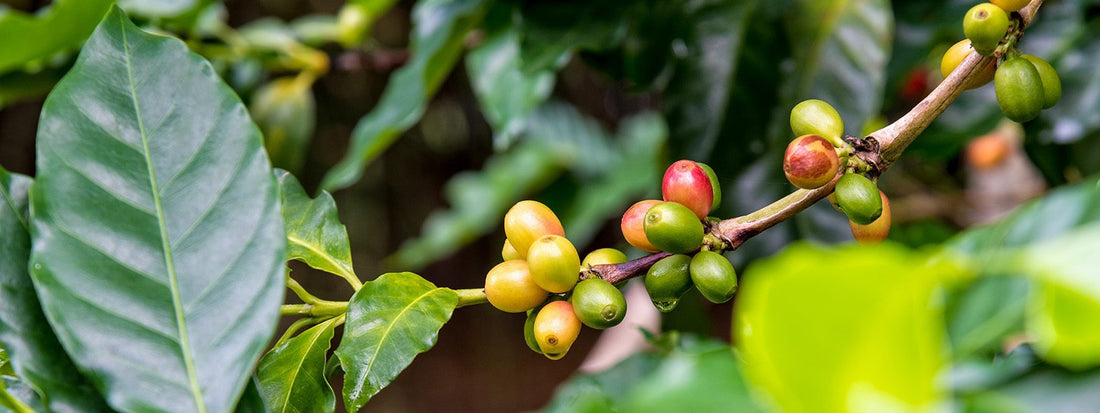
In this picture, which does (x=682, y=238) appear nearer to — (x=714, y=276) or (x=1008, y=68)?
(x=714, y=276)

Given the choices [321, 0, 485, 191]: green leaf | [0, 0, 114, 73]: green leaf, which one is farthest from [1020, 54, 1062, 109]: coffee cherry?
[0, 0, 114, 73]: green leaf

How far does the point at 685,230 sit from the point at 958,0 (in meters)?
0.52

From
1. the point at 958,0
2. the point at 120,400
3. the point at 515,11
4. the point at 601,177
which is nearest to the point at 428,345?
the point at 120,400

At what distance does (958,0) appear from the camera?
68 centimetres

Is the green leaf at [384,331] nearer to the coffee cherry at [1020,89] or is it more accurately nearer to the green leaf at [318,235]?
the green leaf at [318,235]

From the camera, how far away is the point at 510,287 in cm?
34

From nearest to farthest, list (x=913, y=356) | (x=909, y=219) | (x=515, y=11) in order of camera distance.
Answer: (x=913, y=356) < (x=515, y=11) < (x=909, y=219)

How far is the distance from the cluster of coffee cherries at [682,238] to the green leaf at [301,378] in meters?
0.15

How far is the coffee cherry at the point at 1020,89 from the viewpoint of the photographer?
312 millimetres

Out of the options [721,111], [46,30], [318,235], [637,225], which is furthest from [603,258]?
[46,30]

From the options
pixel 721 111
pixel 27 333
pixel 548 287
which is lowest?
pixel 27 333

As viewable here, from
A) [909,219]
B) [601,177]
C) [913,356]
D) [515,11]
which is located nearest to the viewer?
[913,356]

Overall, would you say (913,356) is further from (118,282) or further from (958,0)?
(958,0)

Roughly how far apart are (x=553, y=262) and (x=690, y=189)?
0.22 feet
